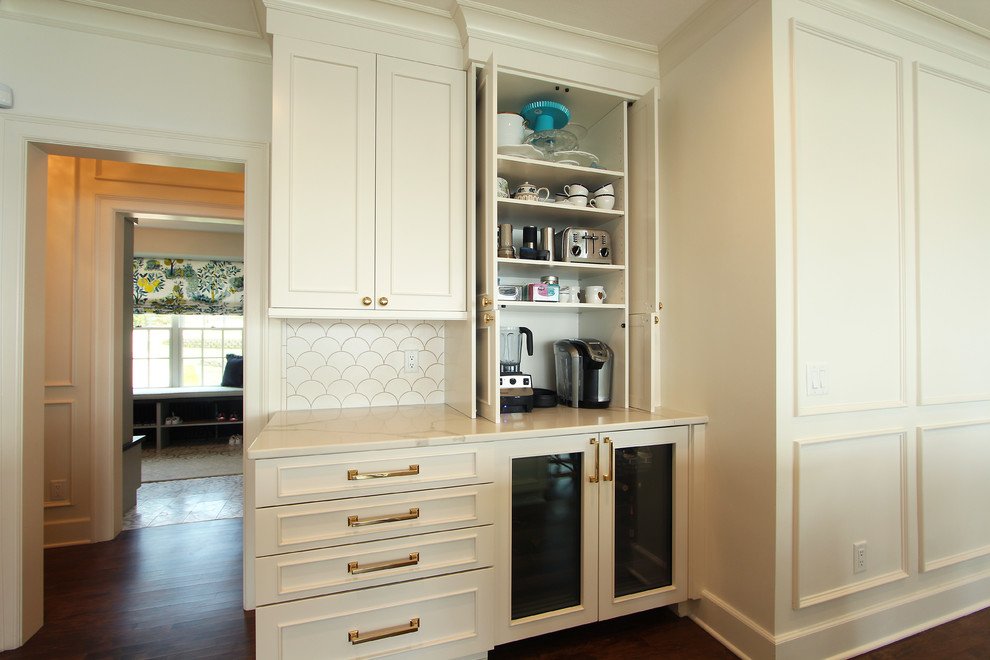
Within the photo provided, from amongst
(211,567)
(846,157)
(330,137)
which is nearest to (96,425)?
(211,567)

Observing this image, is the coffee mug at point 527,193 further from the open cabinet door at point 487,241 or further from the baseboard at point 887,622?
the baseboard at point 887,622

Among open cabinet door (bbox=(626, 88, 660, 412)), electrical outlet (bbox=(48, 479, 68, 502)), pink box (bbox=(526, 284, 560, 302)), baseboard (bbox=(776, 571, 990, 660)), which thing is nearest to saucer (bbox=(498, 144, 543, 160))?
open cabinet door (bbox=(626, 88, 660, 412))

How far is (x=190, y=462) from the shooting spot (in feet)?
→ 15.2

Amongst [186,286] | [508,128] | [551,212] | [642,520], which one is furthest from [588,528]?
[186,286]

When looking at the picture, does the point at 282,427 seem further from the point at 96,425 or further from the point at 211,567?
the point at 96,425

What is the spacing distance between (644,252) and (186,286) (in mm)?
5688

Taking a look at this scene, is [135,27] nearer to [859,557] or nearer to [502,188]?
[502,188]

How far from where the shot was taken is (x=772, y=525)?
163 centimetres

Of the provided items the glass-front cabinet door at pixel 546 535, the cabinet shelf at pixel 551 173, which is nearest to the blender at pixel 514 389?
the glass-front cabinet door at pixel 546 535

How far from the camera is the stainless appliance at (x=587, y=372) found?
2.13 metres

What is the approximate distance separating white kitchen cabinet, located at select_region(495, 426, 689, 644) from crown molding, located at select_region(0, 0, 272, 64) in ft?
6.90

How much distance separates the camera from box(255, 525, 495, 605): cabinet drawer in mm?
1408

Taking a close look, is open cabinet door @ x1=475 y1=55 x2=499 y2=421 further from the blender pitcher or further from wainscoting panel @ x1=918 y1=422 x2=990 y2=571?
wainscoting panel @ x1=918 y1=422 x2=990 y2=571

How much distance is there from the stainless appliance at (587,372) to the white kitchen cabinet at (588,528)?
0.35 m
